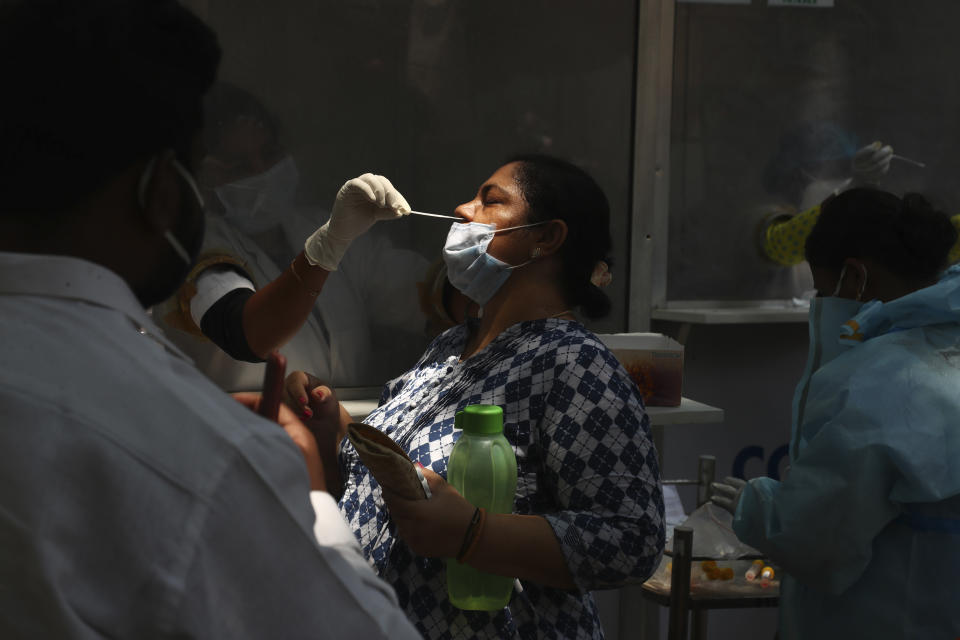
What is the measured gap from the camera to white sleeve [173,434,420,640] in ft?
2.24

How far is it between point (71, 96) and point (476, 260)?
1246mm

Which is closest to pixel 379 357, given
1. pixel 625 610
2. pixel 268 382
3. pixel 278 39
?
pixel 278 39

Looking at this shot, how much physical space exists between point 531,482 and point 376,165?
139 centimetres

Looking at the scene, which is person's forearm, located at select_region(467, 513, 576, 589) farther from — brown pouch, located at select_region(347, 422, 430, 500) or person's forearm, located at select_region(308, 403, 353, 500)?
person's forearm, located at select_region(308, 403, 353, 500)

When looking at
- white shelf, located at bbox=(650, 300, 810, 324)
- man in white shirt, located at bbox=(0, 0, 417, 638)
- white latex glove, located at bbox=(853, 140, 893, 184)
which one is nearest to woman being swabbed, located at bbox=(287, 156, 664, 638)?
man in white shirt, located at bbox=(0, 0, 417, 638)

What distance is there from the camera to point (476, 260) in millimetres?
1933

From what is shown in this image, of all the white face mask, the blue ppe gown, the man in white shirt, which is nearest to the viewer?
the man in white shirt

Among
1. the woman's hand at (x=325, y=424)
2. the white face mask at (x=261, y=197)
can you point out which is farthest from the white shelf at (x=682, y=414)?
the white face mask at (x=261, y=197)

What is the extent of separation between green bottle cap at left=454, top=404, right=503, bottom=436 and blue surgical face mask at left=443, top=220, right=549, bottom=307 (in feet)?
1.67

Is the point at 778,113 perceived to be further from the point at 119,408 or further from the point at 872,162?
the point at 119,408

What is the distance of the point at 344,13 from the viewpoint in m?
2.65

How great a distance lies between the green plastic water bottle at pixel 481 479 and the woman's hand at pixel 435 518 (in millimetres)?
56

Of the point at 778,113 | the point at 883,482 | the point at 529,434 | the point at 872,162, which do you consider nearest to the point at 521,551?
the point at 529,434

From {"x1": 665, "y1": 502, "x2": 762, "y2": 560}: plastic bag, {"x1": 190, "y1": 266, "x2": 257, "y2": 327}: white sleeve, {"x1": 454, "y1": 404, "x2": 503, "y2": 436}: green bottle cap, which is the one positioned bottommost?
{"x1": 665, "y1": 502, "x2": 762, "y2": 560}: plastic bag
